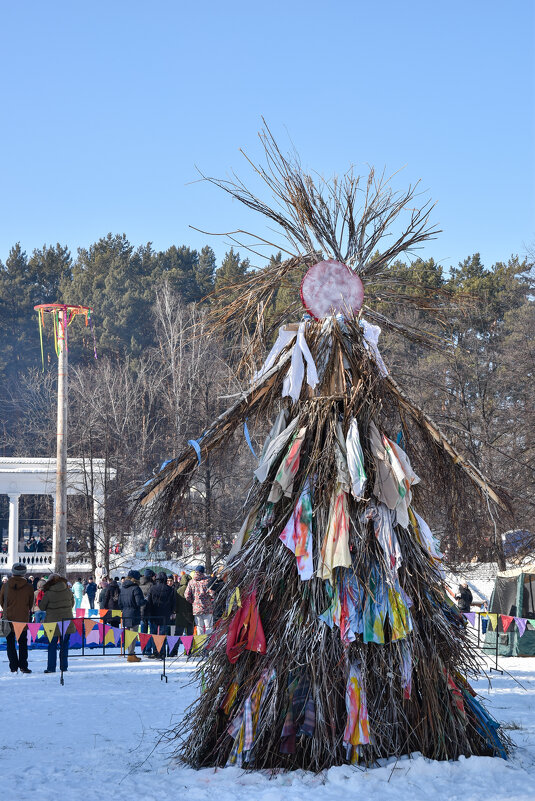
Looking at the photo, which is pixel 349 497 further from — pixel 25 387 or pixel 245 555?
pixel 25 387

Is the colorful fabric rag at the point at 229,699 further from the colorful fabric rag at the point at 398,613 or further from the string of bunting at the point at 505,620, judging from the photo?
the string of bunting at the point at 505,620

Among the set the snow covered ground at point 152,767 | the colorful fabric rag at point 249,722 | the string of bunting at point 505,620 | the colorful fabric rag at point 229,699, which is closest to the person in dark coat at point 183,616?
the snow covered ground at point 152,767

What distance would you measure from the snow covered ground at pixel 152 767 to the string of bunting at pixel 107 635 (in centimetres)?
153

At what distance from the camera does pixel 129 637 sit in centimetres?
1425

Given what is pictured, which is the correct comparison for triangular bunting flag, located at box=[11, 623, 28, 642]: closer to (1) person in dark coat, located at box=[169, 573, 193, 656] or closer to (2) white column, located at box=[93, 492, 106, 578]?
(1) person in dark coat, located at box=[169, 573, 193, 656]

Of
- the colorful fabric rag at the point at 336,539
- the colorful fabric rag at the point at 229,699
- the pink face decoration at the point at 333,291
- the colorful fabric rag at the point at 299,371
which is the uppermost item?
the pink face decoration at the point at 333,291

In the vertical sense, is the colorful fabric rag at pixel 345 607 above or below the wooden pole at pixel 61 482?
below

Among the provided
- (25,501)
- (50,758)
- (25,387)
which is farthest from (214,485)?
(25,387)

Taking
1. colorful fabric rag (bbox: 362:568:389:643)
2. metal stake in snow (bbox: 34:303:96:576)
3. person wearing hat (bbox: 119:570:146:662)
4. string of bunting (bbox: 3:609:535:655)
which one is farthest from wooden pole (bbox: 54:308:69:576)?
colorful fabric rag (bbox: 362:568:389:643)

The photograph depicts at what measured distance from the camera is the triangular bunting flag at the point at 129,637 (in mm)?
14045

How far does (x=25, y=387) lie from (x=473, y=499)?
55862 mm

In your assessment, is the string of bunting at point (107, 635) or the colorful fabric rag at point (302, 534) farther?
the string of bunting at point (107, 635)

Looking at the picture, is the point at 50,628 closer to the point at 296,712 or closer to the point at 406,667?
the point at 296,712

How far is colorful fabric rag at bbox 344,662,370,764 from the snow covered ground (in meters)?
0.16
